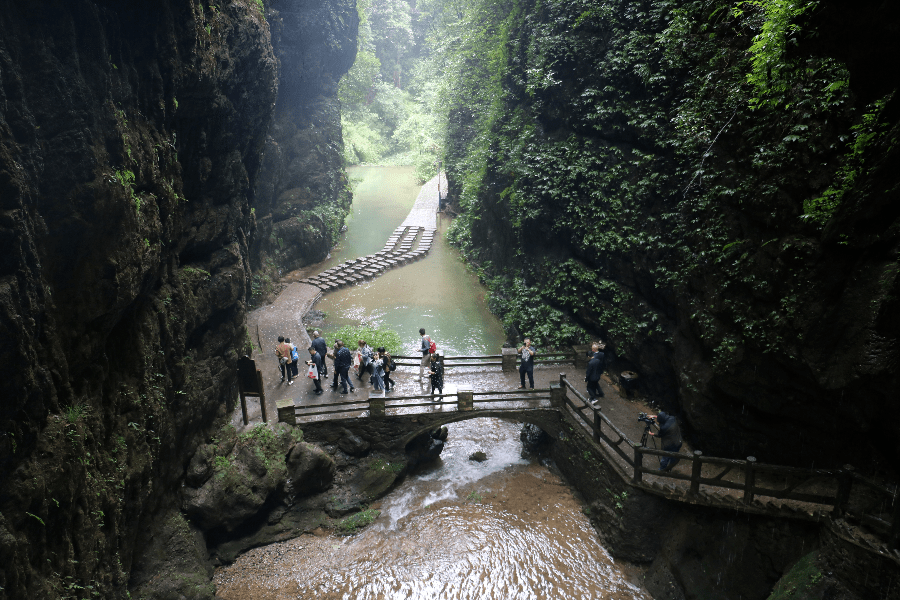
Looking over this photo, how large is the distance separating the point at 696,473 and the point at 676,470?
1.14m

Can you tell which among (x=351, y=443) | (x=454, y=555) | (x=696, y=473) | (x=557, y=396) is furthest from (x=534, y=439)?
(x=696, y=473)

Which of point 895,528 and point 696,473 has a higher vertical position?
point 895,528

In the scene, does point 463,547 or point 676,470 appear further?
point 463,547

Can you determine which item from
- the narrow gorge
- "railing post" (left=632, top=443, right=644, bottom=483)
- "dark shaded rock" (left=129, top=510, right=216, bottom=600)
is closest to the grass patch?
the narrow gorge

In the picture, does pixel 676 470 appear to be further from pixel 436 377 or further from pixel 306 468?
pixel 306 468

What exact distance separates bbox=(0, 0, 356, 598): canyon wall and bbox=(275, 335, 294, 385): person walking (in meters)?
1.97

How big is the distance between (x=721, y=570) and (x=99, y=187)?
44.1 ft

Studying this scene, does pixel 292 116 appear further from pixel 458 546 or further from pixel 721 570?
pixel 721 570

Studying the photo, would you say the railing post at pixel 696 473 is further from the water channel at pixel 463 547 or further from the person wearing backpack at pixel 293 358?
the person wearing backpack at pixel 293 358

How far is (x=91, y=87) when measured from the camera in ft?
25.7

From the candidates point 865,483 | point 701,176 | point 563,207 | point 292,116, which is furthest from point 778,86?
point 292,116

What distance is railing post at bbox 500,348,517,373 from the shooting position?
1748cm

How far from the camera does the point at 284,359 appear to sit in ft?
53.8

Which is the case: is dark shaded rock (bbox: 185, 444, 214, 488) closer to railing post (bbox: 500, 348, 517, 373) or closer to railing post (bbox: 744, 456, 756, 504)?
railing post (bbox: 500, 348, 517, 373)
